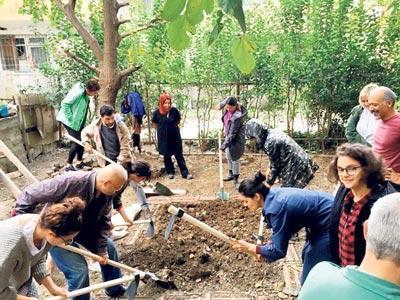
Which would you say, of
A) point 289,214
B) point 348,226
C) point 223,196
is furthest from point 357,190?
point 223,196

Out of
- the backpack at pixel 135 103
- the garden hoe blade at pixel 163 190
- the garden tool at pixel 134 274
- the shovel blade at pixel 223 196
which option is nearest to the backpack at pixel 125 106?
the backpack at pixel 135 103

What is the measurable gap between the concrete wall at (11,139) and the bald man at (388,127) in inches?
253

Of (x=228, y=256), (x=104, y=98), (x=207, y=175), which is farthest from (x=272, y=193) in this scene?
(x=104, y=98)

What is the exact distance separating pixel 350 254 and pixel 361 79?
6025mm

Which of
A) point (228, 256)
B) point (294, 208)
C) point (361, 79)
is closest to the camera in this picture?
point (294, 208)

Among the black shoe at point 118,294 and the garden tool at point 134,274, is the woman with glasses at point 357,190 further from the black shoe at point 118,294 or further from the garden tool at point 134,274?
the black shoe at point 118,294

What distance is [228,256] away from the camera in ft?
14.4

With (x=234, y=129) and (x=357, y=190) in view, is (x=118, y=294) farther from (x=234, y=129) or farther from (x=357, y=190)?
(x=234, y=129)

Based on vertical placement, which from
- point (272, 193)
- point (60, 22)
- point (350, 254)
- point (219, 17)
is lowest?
point (350, 254)

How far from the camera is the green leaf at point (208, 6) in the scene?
1090mm

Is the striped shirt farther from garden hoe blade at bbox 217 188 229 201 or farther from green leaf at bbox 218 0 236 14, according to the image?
garden hoe blade at bbox 217 188 229 201

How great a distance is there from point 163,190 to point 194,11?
16.9ft

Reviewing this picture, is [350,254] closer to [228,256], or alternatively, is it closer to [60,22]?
[228,256]

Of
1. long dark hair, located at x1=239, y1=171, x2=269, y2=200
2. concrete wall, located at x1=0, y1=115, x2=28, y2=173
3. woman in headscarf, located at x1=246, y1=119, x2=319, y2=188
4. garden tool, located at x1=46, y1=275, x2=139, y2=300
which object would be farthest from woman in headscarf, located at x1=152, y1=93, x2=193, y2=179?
long dark hair, located at x1=239, y1=171, x2=269, y2=200
